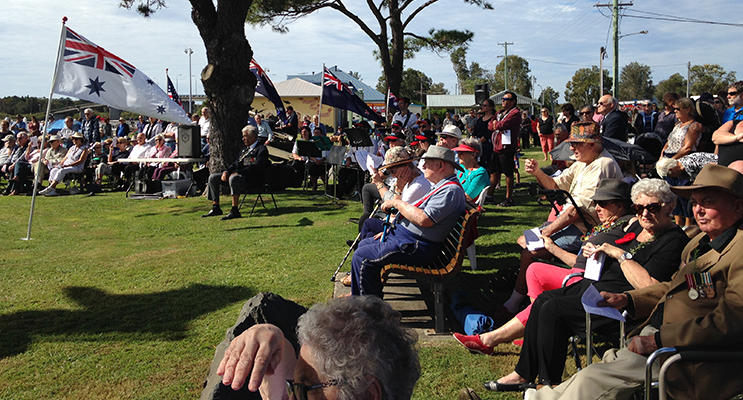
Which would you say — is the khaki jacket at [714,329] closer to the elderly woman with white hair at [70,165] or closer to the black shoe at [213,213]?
the black shoe at [213,213]

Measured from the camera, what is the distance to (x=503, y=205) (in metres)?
10.1

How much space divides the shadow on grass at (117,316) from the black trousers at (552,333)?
2642 mm

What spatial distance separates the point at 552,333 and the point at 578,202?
6.09 ft

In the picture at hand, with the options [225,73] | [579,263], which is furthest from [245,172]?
[579,263]

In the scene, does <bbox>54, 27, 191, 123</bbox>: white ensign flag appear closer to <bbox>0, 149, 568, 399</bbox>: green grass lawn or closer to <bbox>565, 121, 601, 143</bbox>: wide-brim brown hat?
<bbox>0, 149, 568, 399</bbox>: green grass lawn

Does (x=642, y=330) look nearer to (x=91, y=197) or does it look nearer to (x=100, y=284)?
(x=100, y=284)

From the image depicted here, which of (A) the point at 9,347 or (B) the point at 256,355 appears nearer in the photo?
(B) the point at 256,355

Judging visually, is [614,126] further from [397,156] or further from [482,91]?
[482,91]

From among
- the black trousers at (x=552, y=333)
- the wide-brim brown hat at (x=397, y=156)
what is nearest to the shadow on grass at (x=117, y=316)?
the wide-brim brown hat at (x=397, y=156)

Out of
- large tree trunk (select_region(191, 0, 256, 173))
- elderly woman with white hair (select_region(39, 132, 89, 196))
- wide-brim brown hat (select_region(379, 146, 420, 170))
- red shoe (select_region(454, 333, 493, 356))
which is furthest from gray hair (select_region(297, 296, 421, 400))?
elderly woman with white hair (select_region(39, 132, 89, 196))

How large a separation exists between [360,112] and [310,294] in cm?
980

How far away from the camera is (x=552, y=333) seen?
319cm

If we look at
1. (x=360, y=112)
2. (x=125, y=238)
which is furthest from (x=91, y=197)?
(x=360, y=112)

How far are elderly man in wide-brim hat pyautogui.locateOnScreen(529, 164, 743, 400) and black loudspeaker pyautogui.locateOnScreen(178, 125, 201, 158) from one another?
11209mm
